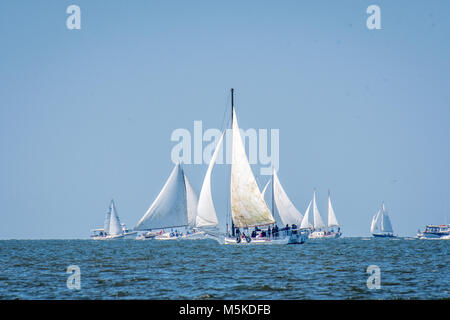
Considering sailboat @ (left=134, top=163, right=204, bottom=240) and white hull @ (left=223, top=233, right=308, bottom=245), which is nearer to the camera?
white hull @ (left=223, top=233, right=308, bottom=245)

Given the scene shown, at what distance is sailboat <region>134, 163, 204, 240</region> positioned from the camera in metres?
108

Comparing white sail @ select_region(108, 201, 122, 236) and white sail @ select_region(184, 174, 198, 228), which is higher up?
white sail @ select_region(184, 174, 198, 228)

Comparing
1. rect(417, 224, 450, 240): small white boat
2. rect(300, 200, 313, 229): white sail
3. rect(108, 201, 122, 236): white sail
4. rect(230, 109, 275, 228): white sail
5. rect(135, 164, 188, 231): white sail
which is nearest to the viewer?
rect(230, 109, 275, 228): white sail

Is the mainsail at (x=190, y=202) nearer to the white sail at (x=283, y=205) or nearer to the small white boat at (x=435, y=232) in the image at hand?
the white sail at (x=283, y=205)

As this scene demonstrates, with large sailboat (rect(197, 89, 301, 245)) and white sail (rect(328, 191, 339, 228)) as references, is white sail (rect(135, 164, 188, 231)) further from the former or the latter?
white sail (rect(328, 191, 339, 228))

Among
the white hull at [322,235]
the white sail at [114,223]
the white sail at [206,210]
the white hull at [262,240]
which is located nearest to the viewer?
the white hull at [262,240]

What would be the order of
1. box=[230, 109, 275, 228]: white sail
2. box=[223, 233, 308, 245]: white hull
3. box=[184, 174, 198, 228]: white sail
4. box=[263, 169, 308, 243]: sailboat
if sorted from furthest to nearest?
box=[184, 174, 198, 228]: white sail
box=[263, 169, 308, 243]: sailboat
box=[223, 233, 308, 245]: white hull
box=[230, 109, 275, 228]: white sail

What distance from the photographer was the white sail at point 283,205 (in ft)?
312

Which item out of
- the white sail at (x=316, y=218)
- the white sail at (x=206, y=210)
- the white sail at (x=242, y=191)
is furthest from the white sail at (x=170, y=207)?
the white sail at (x=316, y=218)

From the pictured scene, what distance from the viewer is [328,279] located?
30750 mm

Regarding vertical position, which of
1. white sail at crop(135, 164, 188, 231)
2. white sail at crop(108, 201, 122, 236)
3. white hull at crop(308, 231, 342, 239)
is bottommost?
white hull at crop(308, 231, 342, 239)

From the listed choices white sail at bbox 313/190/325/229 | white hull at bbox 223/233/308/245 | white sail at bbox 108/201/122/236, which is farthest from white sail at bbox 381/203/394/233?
white hull at bbox 223/233/308/245
